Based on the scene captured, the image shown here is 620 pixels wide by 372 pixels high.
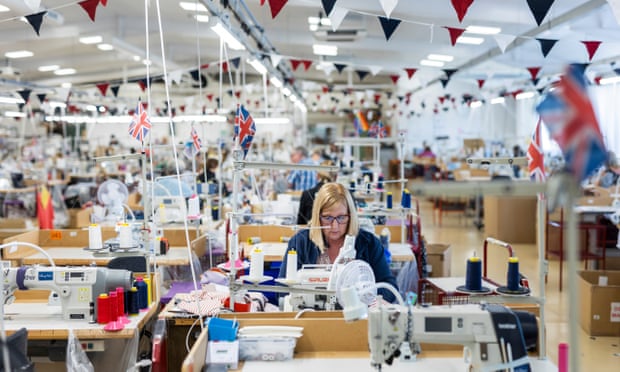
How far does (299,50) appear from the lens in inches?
534

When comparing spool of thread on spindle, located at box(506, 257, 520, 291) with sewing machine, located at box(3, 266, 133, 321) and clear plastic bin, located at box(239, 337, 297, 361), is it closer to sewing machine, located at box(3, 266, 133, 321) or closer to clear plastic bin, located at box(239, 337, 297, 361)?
clear plastic bin, located at box(239, 337, 297, 361)

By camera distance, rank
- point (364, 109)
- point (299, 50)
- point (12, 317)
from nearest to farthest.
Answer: point (12, 317)
point (299, 50)
point (364, 109)

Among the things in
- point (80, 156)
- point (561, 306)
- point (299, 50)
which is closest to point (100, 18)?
point (299, 50)

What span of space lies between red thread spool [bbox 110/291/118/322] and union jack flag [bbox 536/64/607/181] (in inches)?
89.8

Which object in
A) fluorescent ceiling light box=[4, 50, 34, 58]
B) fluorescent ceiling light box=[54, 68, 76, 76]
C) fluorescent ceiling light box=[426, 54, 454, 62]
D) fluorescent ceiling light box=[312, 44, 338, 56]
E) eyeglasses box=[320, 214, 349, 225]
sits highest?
fluorescent ceiling light box=[54, 68, 76, 76]

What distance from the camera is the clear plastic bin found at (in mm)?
2404

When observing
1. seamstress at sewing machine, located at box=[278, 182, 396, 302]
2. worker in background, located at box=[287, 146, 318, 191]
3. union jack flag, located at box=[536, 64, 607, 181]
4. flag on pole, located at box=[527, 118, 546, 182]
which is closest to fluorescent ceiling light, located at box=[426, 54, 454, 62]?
worker in background, located at box=[287, 146, 318, 191]

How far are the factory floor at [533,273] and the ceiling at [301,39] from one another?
243 centimetres

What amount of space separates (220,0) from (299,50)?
8476mm

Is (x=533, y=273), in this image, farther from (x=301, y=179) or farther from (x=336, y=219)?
(x=336, y=219)

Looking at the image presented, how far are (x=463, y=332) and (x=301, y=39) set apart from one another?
9726mm

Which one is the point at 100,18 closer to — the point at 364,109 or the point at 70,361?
the point at 70,361

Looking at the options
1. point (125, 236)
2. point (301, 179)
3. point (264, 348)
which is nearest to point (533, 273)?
point (301, 179)

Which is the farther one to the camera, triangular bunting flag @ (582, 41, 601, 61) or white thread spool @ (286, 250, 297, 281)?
triangular bunting flag @ (582, 41, 601, 61)
